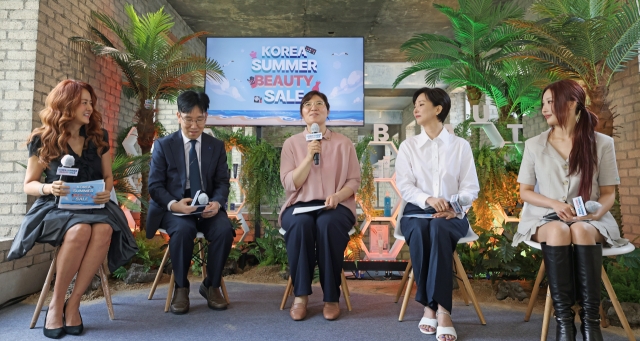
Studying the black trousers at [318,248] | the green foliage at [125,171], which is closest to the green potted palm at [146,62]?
the green foliage at [125,171]

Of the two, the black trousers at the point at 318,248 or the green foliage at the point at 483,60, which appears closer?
the black trousers at the point at 318,248

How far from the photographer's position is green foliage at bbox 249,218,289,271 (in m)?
3.67

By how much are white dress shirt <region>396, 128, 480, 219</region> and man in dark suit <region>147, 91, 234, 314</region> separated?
111 cm

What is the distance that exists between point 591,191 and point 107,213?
8.16 ft

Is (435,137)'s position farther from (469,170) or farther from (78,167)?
(78,167)

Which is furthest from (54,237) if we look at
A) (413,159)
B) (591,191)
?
(591,191)

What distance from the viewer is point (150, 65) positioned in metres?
4.33

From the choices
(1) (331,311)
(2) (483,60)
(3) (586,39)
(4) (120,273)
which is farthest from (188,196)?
(2) (483,60)

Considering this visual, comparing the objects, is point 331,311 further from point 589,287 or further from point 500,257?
point 500,257

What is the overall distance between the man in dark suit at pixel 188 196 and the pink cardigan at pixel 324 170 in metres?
0.44

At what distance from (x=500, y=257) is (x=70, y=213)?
2697 millimetres

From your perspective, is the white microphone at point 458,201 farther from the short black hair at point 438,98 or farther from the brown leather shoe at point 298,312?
the brown leather shoe at point 298,312

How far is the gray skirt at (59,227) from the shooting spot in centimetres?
204

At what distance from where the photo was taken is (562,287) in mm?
1879
